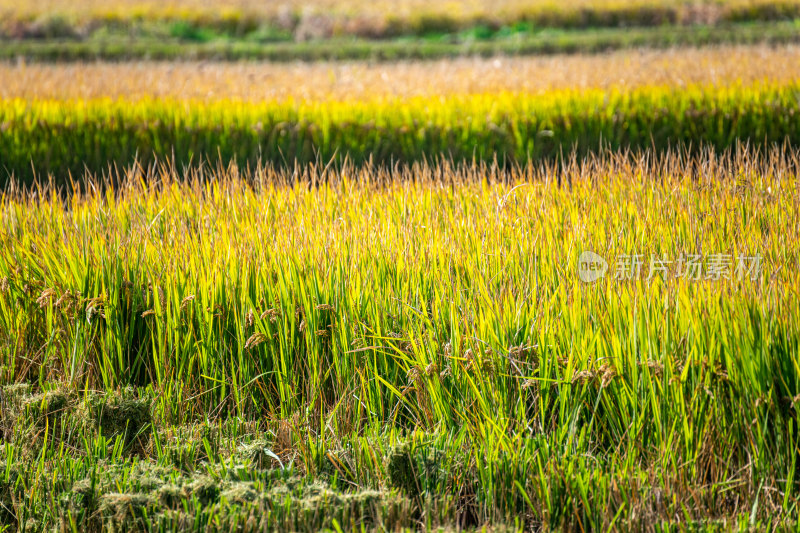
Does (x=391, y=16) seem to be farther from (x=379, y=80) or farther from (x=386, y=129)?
(x=386, y=129)

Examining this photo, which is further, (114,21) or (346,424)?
(114,21)

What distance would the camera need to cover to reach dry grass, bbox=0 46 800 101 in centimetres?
667

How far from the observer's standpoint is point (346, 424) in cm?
210

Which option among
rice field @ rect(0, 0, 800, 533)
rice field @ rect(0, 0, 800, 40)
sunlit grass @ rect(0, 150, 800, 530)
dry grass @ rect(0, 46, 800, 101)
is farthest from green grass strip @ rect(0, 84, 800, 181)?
rice field @ rect(0, 0, 800, 40)

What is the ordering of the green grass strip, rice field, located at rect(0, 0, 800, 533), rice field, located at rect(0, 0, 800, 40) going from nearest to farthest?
rice field, located at rect(0, 0, 800, 533), the green grass strip, rice field, located at rect(0, 0, 800, 40)

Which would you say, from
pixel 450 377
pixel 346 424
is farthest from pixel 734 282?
pixel 346 424

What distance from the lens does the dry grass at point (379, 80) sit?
667 centimetres

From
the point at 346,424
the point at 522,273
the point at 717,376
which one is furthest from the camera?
the point at 522,273

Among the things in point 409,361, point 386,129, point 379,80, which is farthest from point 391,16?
point 409,361

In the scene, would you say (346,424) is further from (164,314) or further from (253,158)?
(253,158)

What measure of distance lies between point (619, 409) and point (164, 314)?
1539 mm

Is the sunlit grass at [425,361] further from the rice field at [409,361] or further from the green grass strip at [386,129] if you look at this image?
the green grass strip at [386,129]

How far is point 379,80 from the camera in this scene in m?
8.48

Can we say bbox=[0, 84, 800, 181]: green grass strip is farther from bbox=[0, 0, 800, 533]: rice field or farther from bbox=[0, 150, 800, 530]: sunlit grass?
bbox=[0, 150, 800, 530]: sunlit grass
